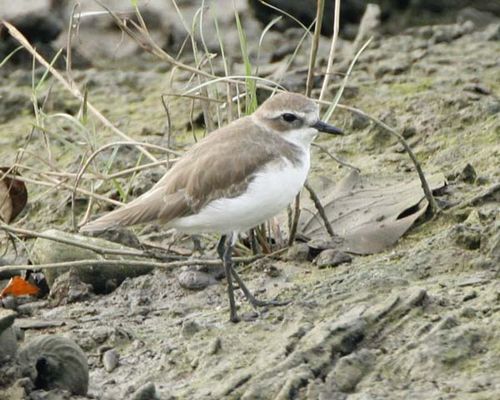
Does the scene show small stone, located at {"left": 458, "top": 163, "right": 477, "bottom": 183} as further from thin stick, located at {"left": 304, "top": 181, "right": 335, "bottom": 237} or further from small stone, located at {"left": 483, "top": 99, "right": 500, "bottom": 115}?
small stone, located at {"left": 483, "top": 99, "right": 500, "bottom": 115}

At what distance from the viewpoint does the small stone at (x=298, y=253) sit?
713 centimetres

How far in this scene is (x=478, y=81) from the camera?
9.38m

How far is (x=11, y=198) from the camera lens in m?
8.05

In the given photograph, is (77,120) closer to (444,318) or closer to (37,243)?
(37,243)

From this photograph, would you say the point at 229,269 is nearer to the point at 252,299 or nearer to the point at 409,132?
the point at 252,299

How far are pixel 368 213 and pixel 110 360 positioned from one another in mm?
1901

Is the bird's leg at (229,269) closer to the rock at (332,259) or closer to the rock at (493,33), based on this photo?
the rock at (332,259)

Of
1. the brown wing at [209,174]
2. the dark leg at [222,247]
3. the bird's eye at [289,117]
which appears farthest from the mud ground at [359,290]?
the bird's eye at [289,117]

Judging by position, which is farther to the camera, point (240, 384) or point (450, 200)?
point (450, 200)

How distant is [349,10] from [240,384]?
6351mm

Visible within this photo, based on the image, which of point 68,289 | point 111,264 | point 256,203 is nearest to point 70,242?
point 111,264

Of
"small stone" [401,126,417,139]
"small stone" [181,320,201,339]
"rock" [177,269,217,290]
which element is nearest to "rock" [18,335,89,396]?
"small stone" [181,320,201,339]

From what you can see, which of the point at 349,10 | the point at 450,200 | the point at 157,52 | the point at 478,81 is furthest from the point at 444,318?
the point at 349,10

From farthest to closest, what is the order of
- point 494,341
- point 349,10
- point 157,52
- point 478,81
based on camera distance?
1. point 349,10
2. point 478,81
3. point 157,52
4. point 494,341
